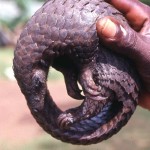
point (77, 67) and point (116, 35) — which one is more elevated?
point (116, 35)

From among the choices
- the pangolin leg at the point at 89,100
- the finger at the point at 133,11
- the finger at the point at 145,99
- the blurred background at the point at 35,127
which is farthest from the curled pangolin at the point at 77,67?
the blurred background at the point at 35,127

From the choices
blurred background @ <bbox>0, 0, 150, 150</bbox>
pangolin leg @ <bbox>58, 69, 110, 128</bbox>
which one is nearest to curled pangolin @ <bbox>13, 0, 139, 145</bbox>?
pangolin leg @ <bbox>58, 69, 110, 128</bbox>

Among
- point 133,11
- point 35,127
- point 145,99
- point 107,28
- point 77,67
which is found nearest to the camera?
point 107,28

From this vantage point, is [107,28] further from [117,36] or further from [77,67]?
[77,67]

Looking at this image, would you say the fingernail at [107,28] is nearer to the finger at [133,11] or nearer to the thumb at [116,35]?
the thumb at [116,35]

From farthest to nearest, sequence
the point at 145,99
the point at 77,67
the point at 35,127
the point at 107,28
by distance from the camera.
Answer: the point at 35,127 < the point at 145,99 < the point at 77,67 < the point at 107,28

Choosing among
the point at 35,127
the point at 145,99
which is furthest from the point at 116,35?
the point at 35,127
